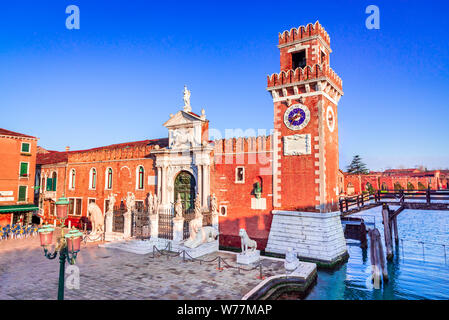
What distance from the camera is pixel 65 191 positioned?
99.0 feet

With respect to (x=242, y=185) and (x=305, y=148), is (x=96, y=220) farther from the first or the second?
(x=305, y=148)

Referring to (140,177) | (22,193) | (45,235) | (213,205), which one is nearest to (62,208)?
Answer: (45,235)

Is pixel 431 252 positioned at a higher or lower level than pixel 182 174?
lower

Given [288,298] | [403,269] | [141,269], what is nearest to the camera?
[288,298]

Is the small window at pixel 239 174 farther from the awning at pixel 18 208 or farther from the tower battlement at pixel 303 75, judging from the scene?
the awning at pixel 18 208

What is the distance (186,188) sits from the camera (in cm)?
2256

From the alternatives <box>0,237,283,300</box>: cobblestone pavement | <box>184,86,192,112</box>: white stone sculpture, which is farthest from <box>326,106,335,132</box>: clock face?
<box>184,86,192,112</box>: white stone sculpture

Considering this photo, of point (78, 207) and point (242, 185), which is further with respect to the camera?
point (78, 207)

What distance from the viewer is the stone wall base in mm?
16562

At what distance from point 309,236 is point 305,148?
5410 mm
